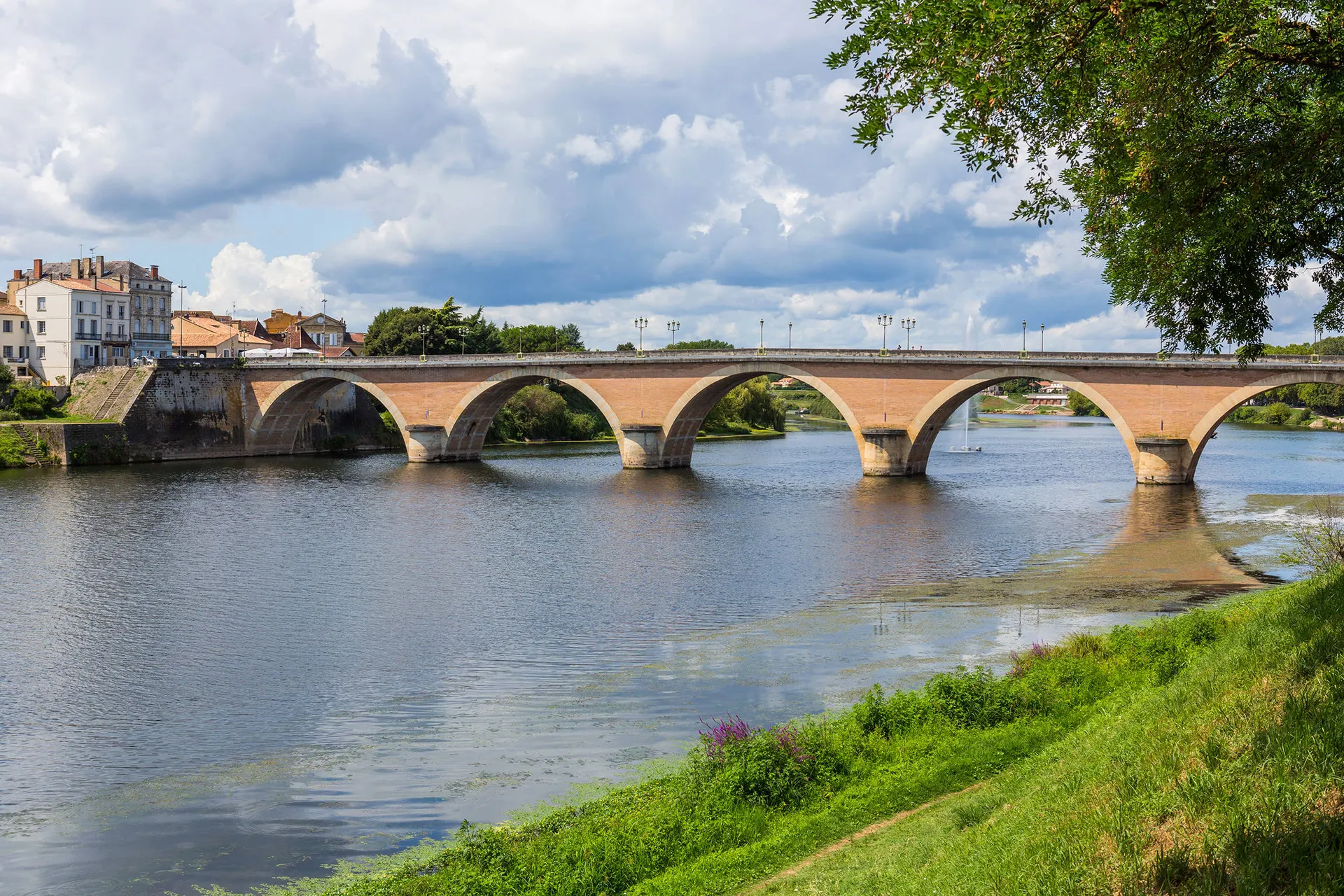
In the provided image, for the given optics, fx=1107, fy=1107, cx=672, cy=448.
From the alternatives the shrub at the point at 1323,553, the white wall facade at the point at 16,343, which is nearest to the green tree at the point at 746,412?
the white wall facade at the point at 16,343

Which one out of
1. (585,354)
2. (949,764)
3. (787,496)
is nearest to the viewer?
(949,764)

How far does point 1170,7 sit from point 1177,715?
642 centimetres

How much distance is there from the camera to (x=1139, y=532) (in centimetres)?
3819

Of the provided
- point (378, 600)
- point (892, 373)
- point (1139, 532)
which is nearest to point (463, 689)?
point (378, 600)

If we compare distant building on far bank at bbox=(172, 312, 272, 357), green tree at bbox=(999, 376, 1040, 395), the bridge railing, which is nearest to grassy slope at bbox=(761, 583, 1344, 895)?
the bridge railing

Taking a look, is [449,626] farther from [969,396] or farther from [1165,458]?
[1165,458]

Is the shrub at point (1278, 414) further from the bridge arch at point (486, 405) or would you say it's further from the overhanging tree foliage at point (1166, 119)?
the overhanging tree foliage at point (1166, 119)

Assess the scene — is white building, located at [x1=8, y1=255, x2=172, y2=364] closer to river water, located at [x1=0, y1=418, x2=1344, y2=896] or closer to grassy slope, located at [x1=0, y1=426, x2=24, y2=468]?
grassy slope, located at [x1=0, y1=426, x2=24, y2=468]

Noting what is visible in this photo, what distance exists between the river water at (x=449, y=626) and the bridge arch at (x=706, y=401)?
23.5 feet

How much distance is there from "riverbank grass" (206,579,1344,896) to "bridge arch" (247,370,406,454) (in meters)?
61.1

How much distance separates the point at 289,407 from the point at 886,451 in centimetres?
4315

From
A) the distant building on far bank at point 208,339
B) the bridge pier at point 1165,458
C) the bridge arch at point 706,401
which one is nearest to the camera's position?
the bridge pier at point 1165,458

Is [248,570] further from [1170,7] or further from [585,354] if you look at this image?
[585,354]

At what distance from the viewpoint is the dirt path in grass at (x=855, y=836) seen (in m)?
10.2
